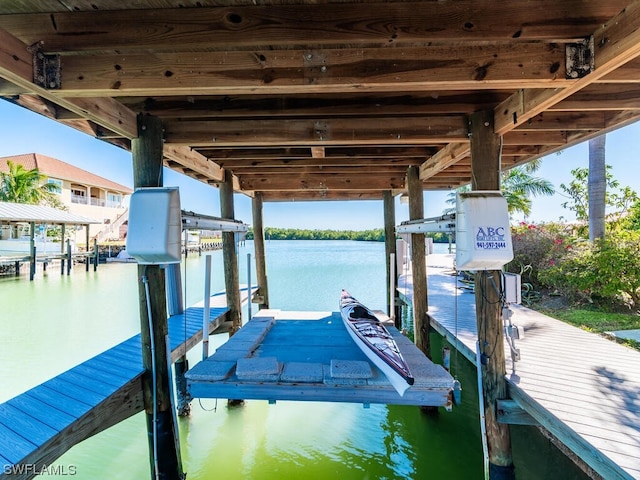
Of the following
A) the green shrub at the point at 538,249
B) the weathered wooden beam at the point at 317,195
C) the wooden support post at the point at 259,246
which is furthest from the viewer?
the green shrub at the point at 538,249

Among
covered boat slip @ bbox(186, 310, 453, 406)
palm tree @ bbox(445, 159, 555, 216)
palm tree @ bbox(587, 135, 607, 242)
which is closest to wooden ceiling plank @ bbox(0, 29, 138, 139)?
covered boat slip @ bbox(186, 310, 453, 406)

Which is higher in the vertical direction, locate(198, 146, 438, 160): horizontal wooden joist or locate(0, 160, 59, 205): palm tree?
locate(0, 160, 59, 205): palm tree

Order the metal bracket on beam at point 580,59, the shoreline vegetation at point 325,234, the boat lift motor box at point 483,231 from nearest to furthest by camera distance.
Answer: the metal bracket on beam at point 580,59 → the boat lift motor box at point 483,231 → the shoreline vegetation at point 325,234

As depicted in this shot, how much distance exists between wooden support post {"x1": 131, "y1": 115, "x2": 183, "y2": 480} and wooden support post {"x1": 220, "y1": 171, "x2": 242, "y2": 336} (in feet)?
8.37

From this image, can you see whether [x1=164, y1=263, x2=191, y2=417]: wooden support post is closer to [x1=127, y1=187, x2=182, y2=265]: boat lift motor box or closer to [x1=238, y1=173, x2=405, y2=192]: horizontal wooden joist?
[x1=127, y1=187, x2=182, y2=265]: boat lift motor box

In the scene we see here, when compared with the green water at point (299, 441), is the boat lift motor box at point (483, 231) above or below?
above

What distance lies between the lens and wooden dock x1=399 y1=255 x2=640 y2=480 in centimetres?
250

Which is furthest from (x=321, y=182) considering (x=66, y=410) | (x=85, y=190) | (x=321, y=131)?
(x=85, y=190)

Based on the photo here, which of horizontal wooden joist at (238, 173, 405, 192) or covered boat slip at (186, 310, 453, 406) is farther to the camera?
horizontal wooden joist at (238, 173, 405, 192)

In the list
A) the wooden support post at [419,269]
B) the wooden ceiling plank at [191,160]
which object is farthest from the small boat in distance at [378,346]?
the wooden ceiling plank at [191,160]

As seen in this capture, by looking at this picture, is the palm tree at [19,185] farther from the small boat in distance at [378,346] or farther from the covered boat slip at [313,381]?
the small boat in distance at [378,346]

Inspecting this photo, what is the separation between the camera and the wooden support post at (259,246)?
841cm

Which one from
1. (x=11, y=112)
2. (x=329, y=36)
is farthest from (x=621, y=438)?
(x=11, y=112)

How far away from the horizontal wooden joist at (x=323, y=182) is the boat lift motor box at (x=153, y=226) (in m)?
4.01
